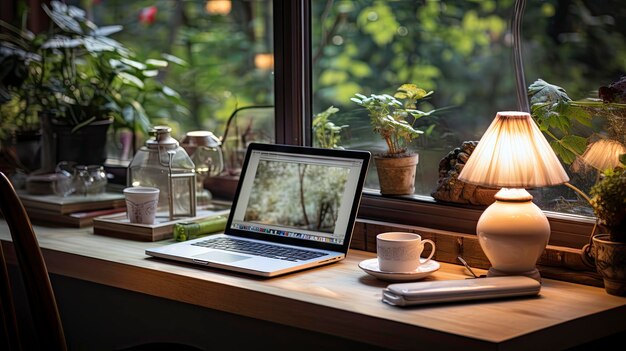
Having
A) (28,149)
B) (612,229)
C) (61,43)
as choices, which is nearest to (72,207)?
(28,149)

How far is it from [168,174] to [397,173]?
1.91 ft

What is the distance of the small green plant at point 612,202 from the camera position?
1.69 meters

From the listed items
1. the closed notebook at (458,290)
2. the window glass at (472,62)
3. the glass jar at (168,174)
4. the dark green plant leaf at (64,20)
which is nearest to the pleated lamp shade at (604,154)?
the window glass at (472,62)

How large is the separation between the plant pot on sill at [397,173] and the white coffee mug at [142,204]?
0.55m

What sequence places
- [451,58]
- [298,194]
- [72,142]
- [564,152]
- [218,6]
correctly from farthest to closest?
[451,58] → [218,6] → [72,142] → [298,194] → [564,152]

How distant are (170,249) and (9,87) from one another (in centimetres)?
96

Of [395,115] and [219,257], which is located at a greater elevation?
[395,115]

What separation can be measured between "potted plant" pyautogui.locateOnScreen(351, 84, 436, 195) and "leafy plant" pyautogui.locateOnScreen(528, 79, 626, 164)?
32 cm

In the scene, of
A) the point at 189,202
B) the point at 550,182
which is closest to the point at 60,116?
Result: the point at 189,202

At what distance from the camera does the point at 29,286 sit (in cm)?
177

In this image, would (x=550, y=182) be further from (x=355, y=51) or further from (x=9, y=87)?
(x=355, y=51)

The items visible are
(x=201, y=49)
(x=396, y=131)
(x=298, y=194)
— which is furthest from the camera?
(x=201, y=49)

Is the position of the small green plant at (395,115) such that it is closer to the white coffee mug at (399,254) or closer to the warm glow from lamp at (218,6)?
the white coffee mug at (399,254)

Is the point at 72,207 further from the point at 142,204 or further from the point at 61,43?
the point at 61,43
